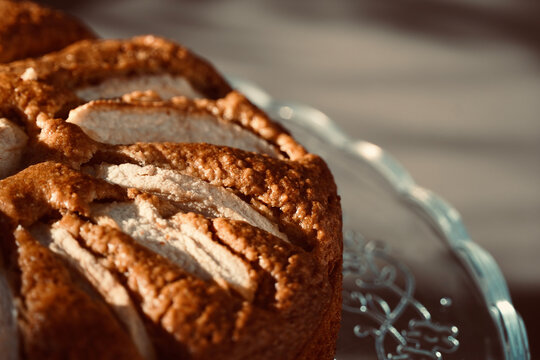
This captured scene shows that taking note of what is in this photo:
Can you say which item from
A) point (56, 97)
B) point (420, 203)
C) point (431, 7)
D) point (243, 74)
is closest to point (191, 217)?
point (56, 97)

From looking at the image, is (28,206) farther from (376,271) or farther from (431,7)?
(431,7)

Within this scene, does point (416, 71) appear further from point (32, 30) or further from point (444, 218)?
point (32, 30)

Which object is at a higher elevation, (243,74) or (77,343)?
(77,343)

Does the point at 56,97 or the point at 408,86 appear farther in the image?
the point at 408,86

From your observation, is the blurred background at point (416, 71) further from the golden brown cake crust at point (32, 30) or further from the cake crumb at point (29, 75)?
the cake crumb at point (29, 75)

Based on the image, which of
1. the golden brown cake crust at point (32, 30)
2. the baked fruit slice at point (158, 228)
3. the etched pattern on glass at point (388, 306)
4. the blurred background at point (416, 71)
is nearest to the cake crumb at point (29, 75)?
the baked fruit slice at point (158, 228)

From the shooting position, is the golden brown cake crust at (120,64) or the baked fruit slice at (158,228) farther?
the golden brown cake crust at (120,64)
